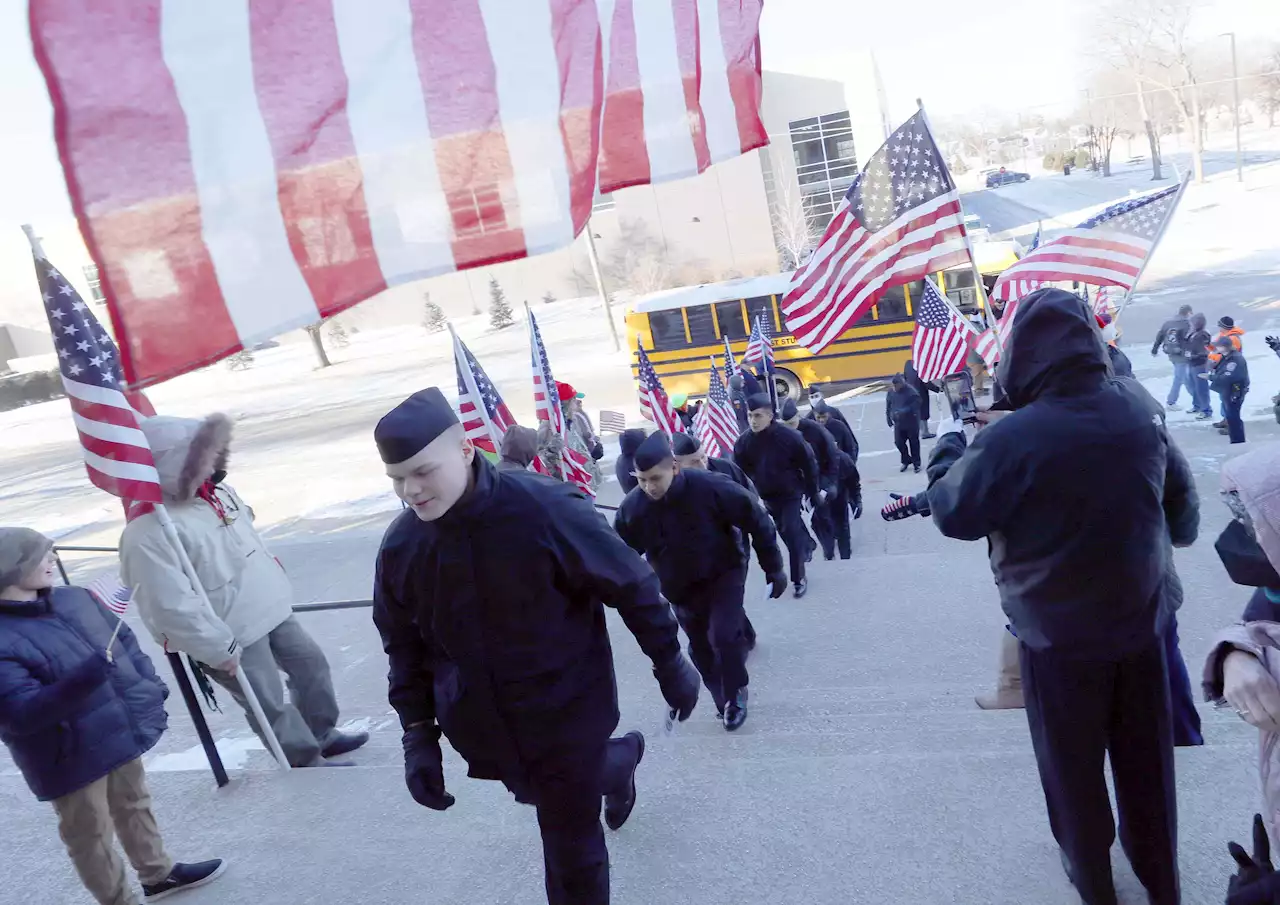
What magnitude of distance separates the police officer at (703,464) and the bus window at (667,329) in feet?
41.2

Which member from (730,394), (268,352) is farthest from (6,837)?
(268,352)

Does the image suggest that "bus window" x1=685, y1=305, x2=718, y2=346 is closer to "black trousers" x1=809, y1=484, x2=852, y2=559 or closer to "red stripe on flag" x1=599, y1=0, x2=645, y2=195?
"black trousers" x1=809, y1=484, x2=852, y2=559

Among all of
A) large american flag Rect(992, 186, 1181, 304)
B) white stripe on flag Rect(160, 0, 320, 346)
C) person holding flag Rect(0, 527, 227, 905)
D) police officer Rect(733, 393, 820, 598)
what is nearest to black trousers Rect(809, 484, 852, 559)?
police officer Rect(733, 393, 820, 598)

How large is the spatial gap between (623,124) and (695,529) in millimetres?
2008

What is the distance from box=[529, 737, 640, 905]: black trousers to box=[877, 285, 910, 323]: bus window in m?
16.1

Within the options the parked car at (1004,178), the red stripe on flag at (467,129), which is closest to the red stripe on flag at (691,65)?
the red stripe on flag at (467,129)

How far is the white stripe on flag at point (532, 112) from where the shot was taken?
8.79 feet

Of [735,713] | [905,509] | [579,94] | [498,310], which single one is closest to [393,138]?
[579,94]

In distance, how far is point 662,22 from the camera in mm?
3381

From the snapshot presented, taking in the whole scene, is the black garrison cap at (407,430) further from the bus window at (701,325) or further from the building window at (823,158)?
the building window at (823,158)

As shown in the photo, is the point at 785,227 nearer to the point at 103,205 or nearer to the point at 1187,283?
the point at 1187,283

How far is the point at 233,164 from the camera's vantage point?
2.14 metres

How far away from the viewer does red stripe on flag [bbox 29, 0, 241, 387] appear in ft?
5.96

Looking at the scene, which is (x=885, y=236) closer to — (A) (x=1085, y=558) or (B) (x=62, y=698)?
(A) (x=1085, y=558)
